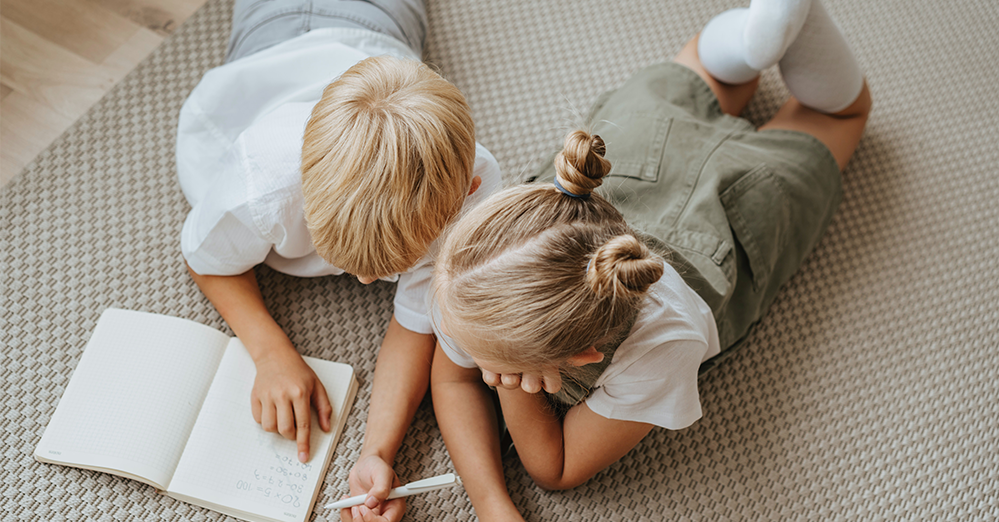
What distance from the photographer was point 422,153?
20.3 inches

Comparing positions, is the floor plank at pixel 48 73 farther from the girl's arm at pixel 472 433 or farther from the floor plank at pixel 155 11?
the girl's arm at pixel 472 433

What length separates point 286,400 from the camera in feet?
2.27

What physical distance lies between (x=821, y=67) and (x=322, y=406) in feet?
2.43

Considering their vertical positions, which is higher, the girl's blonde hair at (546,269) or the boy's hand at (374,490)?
the girl's blonde hair at (546,269)

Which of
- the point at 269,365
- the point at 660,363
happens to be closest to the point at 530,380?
the point at 660,363

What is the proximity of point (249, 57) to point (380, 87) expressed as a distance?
32cm

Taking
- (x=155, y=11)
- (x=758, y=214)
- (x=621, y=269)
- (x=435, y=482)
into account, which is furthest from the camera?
(x=155, y=11)

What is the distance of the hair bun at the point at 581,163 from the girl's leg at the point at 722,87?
0.48 m

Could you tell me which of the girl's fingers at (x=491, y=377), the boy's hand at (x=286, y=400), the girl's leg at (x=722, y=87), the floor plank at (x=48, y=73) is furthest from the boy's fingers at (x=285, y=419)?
the girl's leg at (x=722, y=87)

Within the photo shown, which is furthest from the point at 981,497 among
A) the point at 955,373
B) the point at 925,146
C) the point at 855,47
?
the point at 855,47

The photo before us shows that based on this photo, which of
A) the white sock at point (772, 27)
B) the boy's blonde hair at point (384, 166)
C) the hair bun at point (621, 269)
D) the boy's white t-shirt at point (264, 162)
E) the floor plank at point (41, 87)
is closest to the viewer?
the hair bun at point (621, 269)

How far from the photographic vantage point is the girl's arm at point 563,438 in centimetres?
65

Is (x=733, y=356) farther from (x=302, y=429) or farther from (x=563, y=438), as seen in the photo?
(x=302, y=429)

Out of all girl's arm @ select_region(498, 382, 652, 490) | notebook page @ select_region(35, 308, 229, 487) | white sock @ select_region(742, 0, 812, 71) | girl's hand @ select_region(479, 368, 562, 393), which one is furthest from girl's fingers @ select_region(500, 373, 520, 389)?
white sock @ select_region(742, 0, 812, 71)
